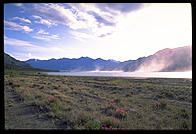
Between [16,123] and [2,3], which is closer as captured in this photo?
[2,3]

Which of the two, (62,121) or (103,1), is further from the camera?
(62,121)

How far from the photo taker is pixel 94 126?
5.49m

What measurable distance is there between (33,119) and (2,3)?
5.36m
